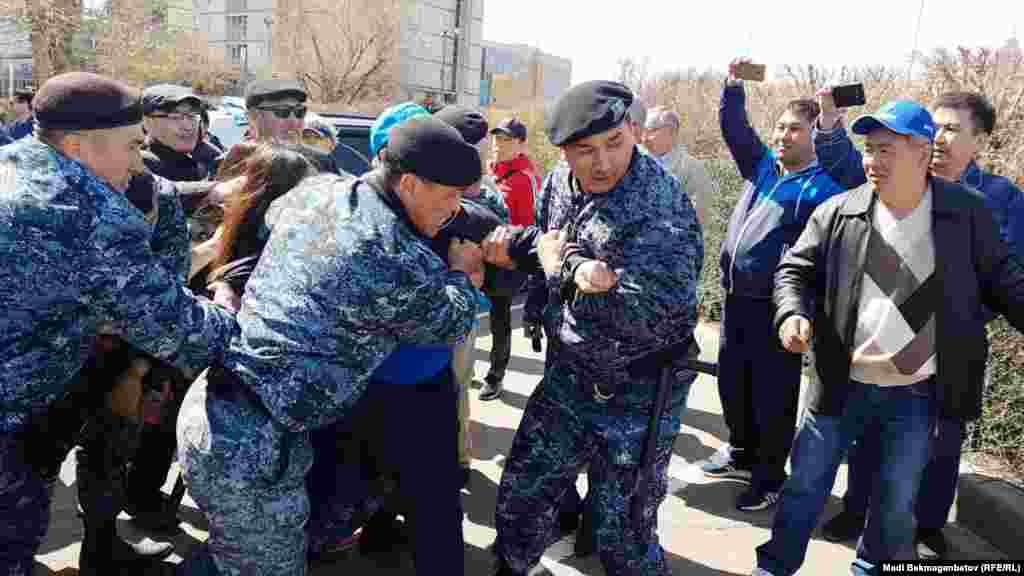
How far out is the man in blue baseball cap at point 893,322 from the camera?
251 cm

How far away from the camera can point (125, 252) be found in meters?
1.98

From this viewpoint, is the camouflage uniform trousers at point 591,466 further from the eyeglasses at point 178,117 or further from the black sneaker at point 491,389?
the eyeglasses at point 178,117

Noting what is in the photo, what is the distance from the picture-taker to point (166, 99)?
4043mm

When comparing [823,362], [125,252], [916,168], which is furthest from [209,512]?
[916,168]

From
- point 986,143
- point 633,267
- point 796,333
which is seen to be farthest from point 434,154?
point 986,143

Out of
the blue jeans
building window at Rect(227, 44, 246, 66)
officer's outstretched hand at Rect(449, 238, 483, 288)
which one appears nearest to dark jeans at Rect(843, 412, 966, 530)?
the blue jeans

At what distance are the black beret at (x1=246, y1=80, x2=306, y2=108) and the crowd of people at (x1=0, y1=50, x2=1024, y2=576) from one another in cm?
96

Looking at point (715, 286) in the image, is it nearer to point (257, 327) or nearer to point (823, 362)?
point (823, 362)

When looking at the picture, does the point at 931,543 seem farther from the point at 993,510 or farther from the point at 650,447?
the point at 650,447

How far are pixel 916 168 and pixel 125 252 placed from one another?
2.48 m

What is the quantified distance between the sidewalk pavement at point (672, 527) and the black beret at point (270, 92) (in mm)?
1978

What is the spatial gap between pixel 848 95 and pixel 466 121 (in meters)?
1.62

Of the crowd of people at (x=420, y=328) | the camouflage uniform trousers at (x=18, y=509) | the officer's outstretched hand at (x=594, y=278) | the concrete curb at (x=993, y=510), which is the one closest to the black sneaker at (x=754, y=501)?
the crowd of people at (x=420, y=328)

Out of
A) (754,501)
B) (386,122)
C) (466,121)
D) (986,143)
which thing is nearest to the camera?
(466,121)
